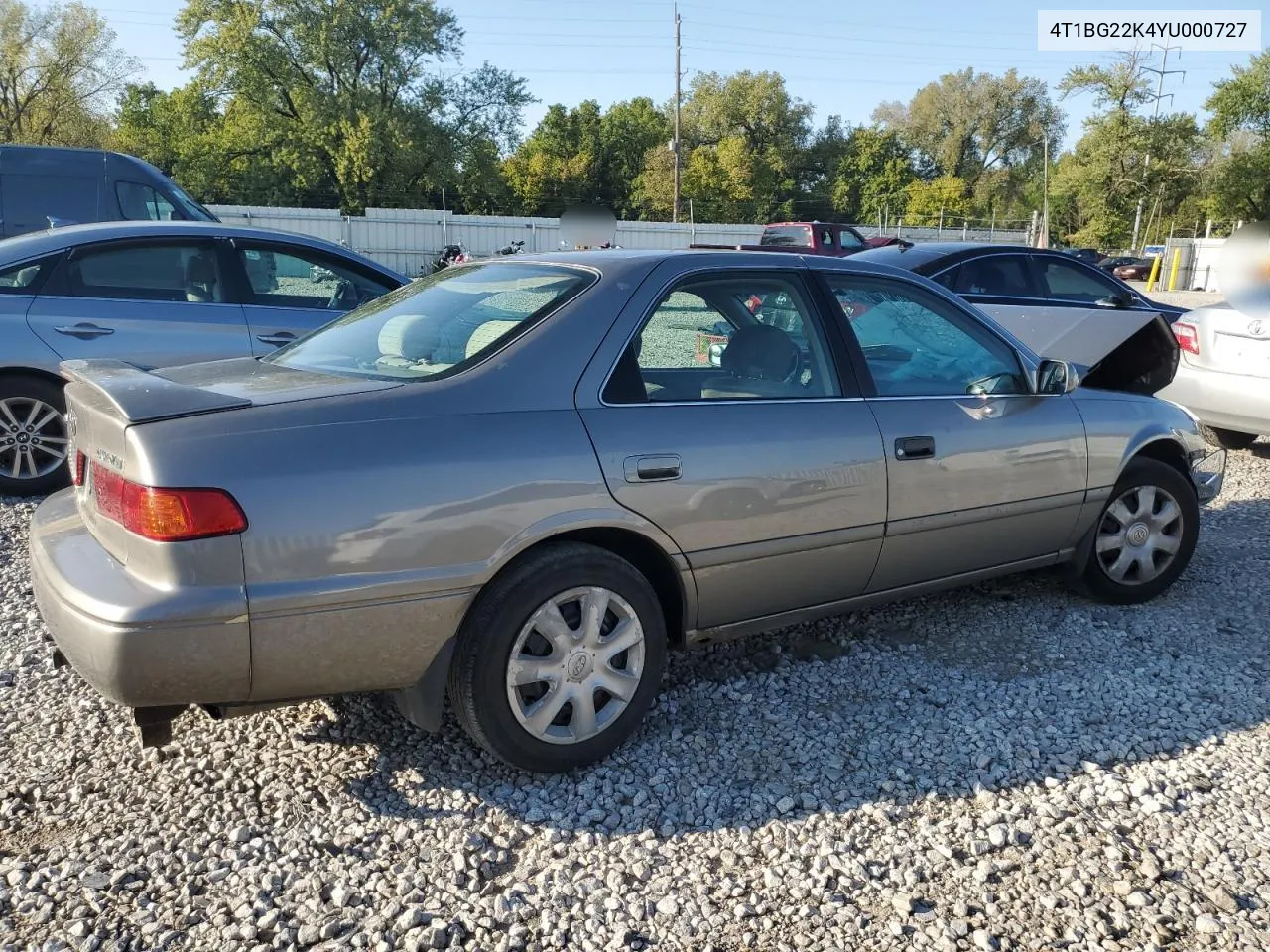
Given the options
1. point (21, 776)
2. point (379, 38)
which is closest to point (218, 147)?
point (379, 38)

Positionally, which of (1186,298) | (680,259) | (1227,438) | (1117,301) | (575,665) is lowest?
(1186,298)

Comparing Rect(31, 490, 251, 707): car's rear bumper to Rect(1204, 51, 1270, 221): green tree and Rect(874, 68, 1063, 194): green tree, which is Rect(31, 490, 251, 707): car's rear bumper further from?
Rect(874, 68, 1063, 194): green tree

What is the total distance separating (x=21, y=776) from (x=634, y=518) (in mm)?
2016

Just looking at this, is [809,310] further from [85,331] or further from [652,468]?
[85,331]

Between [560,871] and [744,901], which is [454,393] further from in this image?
[744,901]

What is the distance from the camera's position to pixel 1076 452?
13.8ft

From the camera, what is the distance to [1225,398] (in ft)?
23.8

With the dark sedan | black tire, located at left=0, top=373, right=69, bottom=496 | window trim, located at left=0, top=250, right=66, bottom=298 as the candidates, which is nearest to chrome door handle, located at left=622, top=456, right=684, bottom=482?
black tire, located at left=0, top=373, right=69, bottom=496

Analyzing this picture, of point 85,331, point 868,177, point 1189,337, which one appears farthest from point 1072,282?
point 868,177

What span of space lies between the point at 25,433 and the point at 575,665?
4523 mm

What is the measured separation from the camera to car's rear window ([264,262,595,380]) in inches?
122

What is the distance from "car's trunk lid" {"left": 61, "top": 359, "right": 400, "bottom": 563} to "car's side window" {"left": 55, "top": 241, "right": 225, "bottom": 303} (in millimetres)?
2970

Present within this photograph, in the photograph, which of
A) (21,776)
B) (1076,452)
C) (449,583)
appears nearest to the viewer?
(449,583)

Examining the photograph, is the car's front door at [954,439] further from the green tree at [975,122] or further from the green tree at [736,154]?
the green tree at [975,122]
